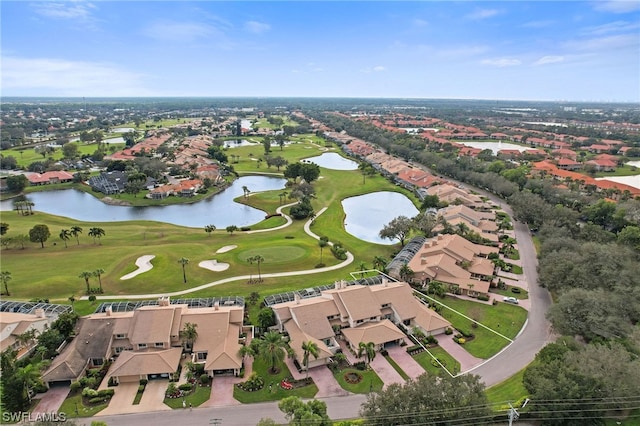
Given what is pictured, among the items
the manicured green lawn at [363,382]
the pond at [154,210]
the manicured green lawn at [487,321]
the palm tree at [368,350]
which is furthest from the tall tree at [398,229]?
the pond at [154,210]

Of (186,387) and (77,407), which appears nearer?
(77,407)

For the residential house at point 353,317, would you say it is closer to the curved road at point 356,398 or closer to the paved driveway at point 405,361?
the paved driveway at point 405,361

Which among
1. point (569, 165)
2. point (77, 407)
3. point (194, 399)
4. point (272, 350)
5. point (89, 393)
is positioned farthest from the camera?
point (569, 165)

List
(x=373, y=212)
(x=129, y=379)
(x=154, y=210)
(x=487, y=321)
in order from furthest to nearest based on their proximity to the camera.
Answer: (x=154, y=210) < (x=373, y=212) < (x=487, y=321) < (x=129, y=379)

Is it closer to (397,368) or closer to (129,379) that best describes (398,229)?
(397,368)

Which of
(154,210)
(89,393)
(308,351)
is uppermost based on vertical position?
(308,351)

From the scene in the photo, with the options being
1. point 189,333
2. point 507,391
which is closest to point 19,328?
point 189,333

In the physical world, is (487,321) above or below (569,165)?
below
